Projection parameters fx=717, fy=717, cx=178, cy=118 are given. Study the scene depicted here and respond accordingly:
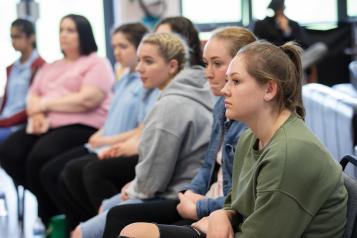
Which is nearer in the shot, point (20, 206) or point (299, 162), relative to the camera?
point (299, 162)

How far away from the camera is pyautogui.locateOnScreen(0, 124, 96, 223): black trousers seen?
3.92 metres

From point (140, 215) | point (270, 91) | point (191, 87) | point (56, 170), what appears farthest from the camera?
point (56, 170)

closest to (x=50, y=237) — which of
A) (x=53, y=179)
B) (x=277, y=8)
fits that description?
(x=53, y=179)

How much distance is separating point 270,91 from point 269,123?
83 millimetres

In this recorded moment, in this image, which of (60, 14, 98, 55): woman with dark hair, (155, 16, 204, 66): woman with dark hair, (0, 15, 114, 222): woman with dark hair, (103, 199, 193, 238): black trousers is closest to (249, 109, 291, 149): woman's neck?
(103, 199, 193, 238): black trousers

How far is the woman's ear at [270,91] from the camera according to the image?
71.2 inches

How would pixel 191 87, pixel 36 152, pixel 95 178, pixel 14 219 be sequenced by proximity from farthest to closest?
pixel 14 219 → pixel 36 152 → pixel 95 178 → pixel 191 87

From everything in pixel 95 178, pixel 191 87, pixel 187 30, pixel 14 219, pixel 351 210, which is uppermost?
pixel 187 30

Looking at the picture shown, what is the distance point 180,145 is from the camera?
2.65m

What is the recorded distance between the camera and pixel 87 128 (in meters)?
4.05

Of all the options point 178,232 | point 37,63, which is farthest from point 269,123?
point 37,63

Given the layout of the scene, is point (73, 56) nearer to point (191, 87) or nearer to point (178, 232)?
point (191, 87)

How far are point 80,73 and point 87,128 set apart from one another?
32 cm

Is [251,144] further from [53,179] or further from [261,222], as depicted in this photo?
[53,179]
